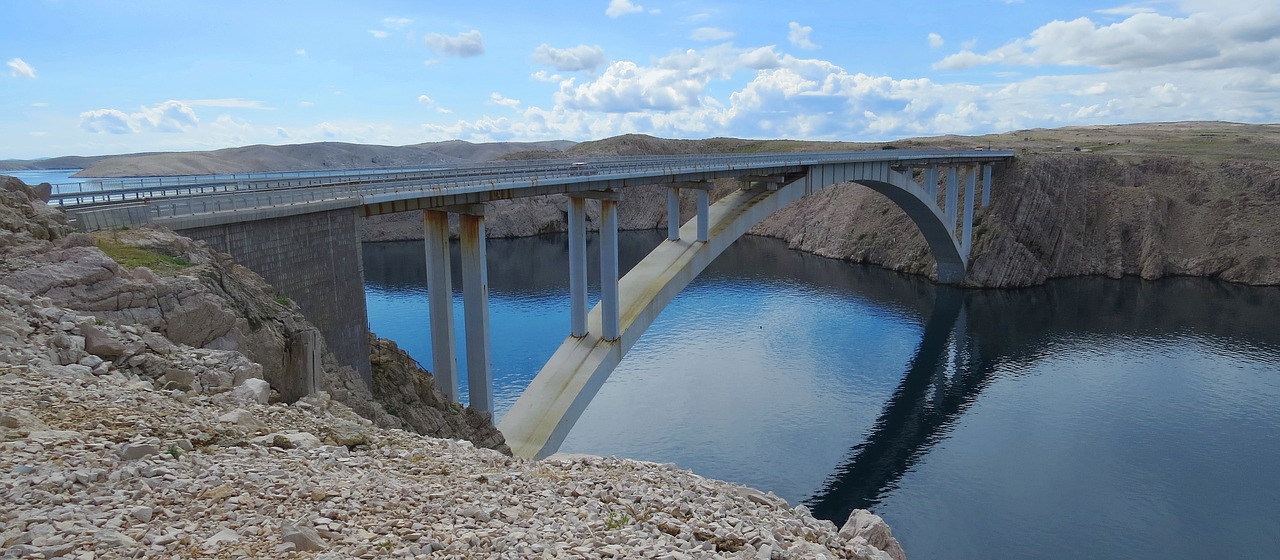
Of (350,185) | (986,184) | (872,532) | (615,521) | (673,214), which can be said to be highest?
(350,185)

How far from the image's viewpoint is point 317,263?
685 inches

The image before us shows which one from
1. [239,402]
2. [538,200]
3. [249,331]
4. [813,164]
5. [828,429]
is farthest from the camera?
[538,200]

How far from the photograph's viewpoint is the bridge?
51.9 feet

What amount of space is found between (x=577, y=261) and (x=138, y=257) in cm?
1855

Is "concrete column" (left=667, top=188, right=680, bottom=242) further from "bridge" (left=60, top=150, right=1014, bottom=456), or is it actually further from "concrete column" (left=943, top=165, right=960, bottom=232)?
"concrete column" (left=943, top=165, right=960, bottom=232)

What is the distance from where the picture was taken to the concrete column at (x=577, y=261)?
98.8ft

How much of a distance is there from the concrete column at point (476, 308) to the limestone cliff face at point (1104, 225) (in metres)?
50.5

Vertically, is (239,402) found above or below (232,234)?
below

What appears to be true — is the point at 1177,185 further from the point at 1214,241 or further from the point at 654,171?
the point at 654,171

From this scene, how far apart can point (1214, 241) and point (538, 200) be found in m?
66.6

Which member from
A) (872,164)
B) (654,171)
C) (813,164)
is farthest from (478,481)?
(872,164)

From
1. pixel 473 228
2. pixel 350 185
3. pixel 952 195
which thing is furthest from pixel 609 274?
pixel 952 195

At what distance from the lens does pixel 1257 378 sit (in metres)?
39.0

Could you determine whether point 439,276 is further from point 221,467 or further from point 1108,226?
point 1108,226
